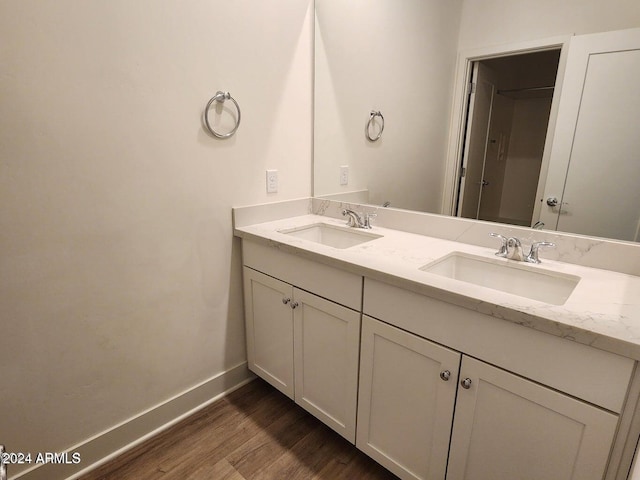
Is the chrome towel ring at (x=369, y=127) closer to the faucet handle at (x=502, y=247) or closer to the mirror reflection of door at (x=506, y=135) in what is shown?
the mirror reflection of door at (x=506, y=135)

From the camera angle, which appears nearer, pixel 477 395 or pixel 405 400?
pixel 477 395

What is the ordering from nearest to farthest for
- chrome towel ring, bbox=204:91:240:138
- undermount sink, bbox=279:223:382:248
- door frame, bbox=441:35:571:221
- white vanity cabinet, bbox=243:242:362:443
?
door frame, bbox=441:35:571:221, white vanity cabinet, bbox=243:242:362:443, chrome towel ring, bbox=204:91:240:138, undermount sink, bbox=279:223:382:248

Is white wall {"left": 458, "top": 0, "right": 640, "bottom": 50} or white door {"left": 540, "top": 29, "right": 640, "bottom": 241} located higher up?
white wall {"left": 458, "top": 0, "right": 640, "bottom": 50}

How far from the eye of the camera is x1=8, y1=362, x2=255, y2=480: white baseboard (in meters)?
1.34

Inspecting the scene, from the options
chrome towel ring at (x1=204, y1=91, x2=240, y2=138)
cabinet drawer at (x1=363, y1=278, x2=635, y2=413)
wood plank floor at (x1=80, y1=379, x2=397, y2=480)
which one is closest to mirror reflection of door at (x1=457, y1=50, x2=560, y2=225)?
cabinet drawer at (x1=363, y1=278, x2=635, y2=413)

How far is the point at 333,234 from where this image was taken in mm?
1835

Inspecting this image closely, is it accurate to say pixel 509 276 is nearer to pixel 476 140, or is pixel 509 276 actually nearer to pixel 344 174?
pixel 476 140

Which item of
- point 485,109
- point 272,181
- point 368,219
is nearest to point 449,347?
point 368,219

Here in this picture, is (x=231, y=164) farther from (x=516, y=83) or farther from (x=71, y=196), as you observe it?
(x=516, y=83)

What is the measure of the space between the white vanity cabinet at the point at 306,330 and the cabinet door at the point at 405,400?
0.06m

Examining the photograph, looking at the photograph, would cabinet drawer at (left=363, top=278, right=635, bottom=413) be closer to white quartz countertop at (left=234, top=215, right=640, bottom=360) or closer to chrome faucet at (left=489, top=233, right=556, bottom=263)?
white quartz countertop at (left=234, top=215, right=640, bottom=360)

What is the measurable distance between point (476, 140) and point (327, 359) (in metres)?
1.08

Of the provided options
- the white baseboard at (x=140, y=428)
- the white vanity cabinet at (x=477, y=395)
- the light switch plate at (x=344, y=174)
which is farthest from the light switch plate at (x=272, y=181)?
the white baseboard at (x=140, y=428)

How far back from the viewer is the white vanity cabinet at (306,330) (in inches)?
52.6
